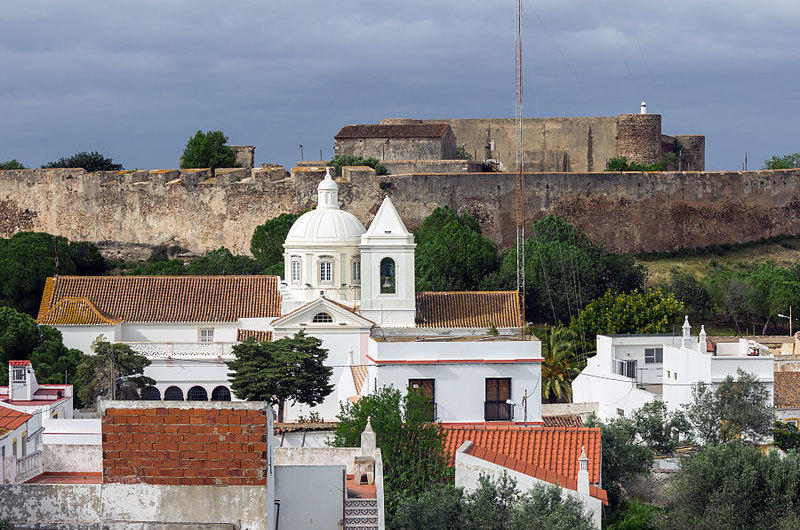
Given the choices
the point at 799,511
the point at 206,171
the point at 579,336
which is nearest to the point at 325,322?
the point at 579,336

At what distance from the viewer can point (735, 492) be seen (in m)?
19.9

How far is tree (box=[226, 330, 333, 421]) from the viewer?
111 feet

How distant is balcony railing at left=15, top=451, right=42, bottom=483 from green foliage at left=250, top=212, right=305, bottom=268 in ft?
124

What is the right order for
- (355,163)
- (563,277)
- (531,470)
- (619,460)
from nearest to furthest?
1. (531,470)
2. (619,460)
3. (563,277)
4. (355,163)

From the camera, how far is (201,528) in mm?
11938

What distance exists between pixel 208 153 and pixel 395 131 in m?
8.27

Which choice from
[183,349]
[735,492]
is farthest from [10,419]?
[183,349]

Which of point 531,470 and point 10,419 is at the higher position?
point 10,419

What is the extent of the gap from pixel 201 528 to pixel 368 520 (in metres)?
2.02

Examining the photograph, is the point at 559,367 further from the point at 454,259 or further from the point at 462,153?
the point at 462,153

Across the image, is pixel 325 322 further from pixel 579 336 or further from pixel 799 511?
pixel 799 511

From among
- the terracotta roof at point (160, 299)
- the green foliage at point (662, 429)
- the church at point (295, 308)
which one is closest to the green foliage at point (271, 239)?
the terracotta roof at point (160, 299)

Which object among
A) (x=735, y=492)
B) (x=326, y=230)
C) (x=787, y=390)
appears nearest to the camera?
(x=735, y=492)

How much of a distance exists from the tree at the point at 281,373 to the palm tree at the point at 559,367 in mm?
5347
